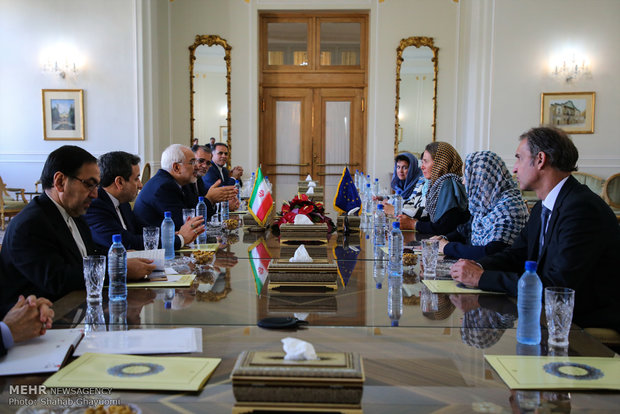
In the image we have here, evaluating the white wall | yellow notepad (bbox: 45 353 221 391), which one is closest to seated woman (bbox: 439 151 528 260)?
yellow notepad (bbox: 45 353 221 391)

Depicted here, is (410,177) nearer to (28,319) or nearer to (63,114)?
(28,319)

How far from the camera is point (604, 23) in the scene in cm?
884

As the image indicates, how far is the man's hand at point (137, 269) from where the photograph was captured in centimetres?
231

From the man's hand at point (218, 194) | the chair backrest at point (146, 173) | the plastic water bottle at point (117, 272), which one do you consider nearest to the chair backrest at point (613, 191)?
the man's hand at point (218, 194)

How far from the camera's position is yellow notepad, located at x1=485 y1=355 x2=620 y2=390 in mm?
1325

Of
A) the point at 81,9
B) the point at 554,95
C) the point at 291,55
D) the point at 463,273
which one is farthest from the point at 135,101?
the point at 463,273

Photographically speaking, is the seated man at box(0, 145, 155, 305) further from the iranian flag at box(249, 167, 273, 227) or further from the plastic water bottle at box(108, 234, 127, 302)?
the iranian flag at box(249, 167, 273, 227)

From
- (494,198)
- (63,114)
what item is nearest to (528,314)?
(494,198)

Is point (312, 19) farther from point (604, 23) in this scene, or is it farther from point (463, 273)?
point (463, 273)

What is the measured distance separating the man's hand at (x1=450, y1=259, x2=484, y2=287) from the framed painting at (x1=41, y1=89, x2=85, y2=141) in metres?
8.35

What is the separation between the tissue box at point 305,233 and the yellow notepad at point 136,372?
2.02m

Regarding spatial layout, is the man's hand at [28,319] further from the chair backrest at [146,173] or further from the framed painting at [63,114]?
the framed painting at [63,114]

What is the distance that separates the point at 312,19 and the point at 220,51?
65.7 inches

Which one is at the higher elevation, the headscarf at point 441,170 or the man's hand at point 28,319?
the headscarf at point 441,170
